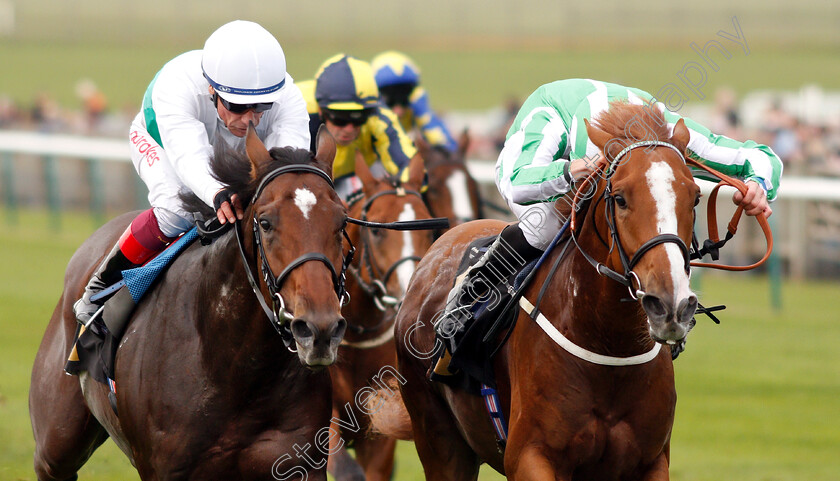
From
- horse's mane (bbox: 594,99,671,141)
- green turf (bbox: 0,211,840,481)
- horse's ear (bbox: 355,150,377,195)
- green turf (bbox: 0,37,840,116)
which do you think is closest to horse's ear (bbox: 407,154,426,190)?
horse's ear (bbox: 355,150,377,195)

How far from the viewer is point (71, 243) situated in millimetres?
16688

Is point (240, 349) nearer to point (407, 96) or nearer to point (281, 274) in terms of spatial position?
point (281, 274)

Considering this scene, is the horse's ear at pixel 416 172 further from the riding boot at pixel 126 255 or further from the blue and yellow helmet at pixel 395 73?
the riding boot at pixel 126 255

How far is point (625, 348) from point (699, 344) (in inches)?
311

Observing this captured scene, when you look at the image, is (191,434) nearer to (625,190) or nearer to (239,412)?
(239,412)

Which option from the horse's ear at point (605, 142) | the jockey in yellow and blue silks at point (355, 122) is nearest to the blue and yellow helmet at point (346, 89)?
the jockey in yellow and blue silks at point (355, 122)

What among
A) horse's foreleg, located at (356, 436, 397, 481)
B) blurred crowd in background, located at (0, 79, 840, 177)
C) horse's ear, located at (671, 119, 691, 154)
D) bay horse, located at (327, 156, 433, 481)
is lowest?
blurred crowd in background, located at (0, 79, 840, 177)

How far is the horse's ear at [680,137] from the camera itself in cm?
382

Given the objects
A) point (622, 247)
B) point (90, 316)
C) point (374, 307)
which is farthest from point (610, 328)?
point (374, 307)

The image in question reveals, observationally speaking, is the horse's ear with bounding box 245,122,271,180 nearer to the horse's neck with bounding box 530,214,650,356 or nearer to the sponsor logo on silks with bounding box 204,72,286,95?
the sponsor logo on silks with bounding box 204,72,286,95

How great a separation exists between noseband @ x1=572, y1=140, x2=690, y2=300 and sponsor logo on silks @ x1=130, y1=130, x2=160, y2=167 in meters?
1.78

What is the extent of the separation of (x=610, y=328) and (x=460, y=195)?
3.80 metres

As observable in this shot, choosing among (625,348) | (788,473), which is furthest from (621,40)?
(625,348)

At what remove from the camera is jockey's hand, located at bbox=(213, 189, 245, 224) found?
3877mm
